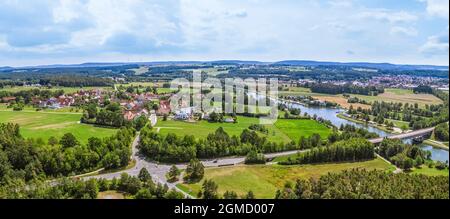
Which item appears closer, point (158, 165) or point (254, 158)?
point (158, 165)

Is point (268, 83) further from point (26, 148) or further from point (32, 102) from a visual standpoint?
point (26, 148)

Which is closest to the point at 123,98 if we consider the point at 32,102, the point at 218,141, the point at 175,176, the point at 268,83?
the point at 32,102

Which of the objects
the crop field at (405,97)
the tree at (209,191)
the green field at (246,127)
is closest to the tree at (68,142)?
the green field at (246,127)

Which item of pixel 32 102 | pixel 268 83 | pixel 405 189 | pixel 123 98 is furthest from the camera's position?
pixel 268 83

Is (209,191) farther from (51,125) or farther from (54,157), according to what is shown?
(51,125)

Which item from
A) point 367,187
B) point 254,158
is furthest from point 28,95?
point 367,187

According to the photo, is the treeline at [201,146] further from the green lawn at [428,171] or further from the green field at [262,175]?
the green lawn at [428,171]
